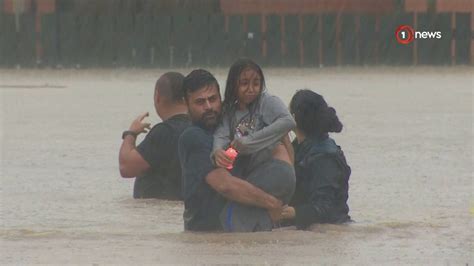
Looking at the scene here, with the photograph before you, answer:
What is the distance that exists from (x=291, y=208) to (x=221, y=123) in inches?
26.9

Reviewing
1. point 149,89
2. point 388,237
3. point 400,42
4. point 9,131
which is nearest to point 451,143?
point 9,131

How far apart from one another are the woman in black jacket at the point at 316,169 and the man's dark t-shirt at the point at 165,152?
1.31 m

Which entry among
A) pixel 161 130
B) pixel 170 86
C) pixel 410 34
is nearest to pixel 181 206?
pixel 161 130

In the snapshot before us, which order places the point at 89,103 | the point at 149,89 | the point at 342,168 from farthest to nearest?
the point at 149,89 < the point at 89,103 < the point at 342,168

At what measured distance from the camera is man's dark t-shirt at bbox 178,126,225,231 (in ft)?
27.4

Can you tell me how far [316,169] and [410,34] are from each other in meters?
26.1

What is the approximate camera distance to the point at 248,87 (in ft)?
27.8

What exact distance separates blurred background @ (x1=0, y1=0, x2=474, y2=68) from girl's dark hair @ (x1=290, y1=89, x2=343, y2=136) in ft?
81.5

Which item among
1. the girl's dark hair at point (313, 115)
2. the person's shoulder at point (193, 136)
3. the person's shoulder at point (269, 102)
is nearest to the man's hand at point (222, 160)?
the person's shoulder at point (193, 136)

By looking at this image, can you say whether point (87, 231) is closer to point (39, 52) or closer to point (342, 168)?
point (342, 168)

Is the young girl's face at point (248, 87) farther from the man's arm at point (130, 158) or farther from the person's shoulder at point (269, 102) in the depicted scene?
the man's arm at point (130, 158)

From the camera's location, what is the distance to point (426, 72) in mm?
31406

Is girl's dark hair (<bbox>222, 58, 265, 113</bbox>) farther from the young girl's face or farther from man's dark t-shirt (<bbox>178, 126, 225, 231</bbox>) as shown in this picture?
man's dark t-shirt (<bbox>178, 126, 225, 231</bbox>)

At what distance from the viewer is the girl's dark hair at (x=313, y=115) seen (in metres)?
8.89
